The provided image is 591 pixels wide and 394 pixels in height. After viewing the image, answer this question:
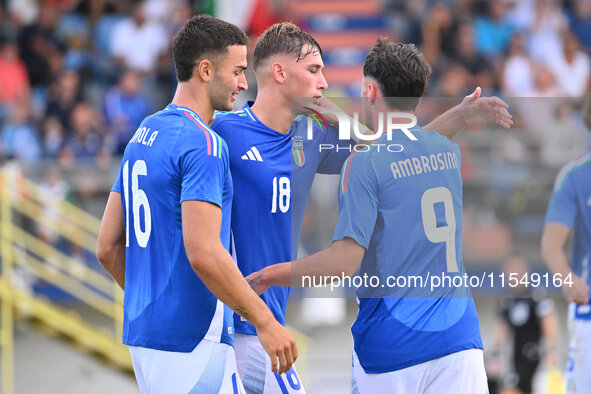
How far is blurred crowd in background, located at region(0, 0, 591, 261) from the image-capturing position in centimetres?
1212

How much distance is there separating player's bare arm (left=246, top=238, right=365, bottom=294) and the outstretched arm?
78 cm

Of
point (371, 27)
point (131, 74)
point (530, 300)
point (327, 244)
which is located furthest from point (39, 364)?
point (371, 27)

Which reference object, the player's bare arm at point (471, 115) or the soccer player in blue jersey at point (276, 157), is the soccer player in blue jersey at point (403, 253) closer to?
the player's bare arm at point (471, 115)

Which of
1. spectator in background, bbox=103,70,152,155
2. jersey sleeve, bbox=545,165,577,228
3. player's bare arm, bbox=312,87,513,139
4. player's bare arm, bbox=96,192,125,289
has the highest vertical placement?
spectator in background, bbox=103,70,152,155

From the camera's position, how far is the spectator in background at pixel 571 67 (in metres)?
14.1

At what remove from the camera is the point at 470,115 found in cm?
442

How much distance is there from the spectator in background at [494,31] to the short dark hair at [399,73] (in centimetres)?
1101

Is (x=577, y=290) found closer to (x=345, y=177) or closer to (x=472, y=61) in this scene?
(x=345, y=177)

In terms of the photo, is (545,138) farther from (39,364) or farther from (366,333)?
(39,364)

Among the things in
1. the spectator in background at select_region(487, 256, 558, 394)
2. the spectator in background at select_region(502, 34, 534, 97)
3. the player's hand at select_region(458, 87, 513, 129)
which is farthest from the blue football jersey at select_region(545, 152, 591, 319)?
the spectator in background at select_region(502, 34, 534, 97)

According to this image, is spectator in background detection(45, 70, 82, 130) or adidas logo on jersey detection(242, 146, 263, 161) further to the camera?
spectator in background detection(45, 70, 82, 130)

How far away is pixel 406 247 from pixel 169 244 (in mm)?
1059

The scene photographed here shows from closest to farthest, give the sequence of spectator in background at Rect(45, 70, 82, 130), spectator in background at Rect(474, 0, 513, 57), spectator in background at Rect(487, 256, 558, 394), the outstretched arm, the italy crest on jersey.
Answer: the outstretched arm, the italy crest on jersey, spectator in background at Rect(487, 256, 558, 394), spectator in background at Rect(45, 70, 82, 130), spectator in background at Rect(474, 0, 513, 57)

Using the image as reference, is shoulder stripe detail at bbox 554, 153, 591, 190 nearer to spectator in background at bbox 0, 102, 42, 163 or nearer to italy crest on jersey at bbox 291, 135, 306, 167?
italy crest on jersey at bbox 291, 135, 306, 167
